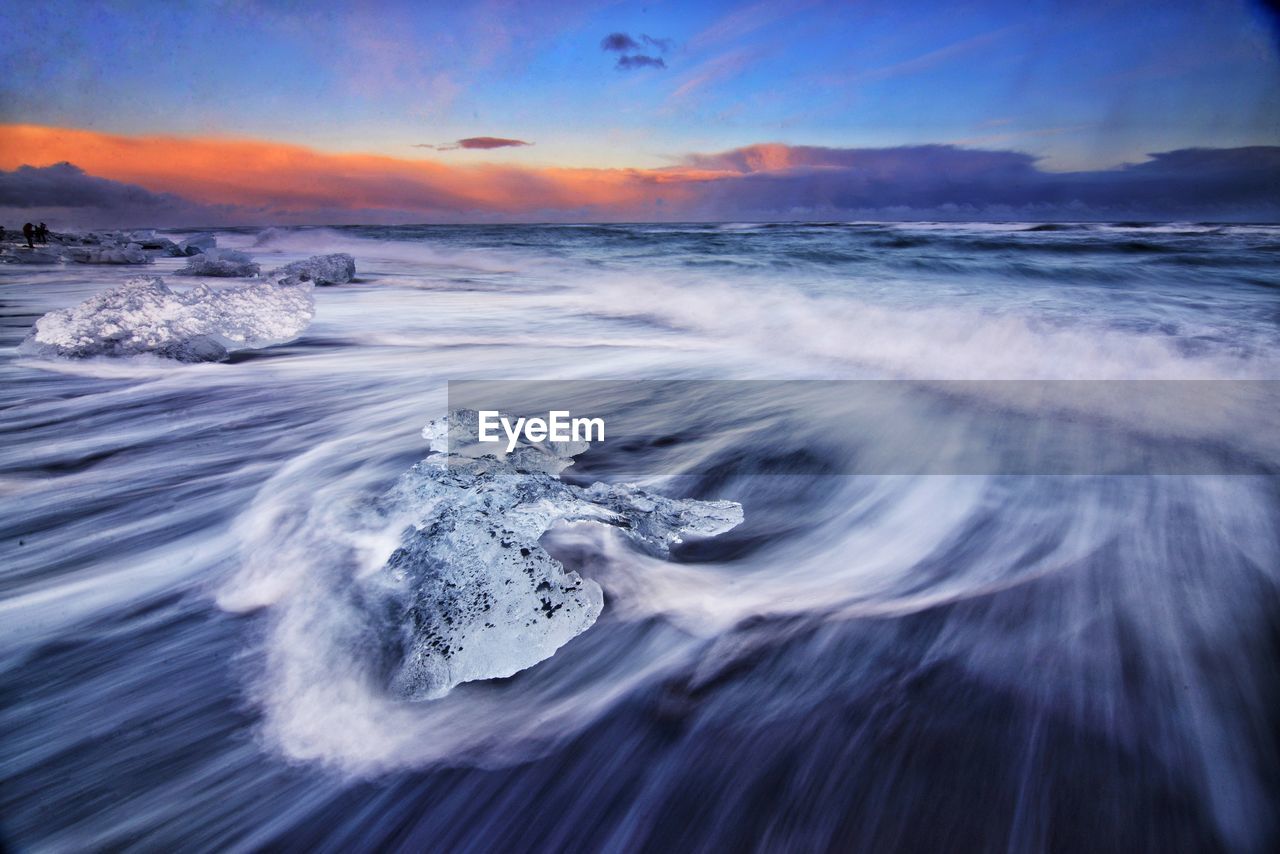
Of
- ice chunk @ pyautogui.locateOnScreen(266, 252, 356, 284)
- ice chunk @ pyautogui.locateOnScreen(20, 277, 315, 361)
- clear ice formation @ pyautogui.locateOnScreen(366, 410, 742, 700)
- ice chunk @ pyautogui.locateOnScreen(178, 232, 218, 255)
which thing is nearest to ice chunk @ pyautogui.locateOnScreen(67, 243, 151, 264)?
ice chunk @ pyautogui.locateOnScreen(178, 232, 218, 255)

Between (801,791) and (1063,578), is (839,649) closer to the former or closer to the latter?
(801,791)

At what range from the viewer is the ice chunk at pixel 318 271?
10.8 meters

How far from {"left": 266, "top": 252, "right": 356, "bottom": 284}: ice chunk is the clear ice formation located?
34.2 feet

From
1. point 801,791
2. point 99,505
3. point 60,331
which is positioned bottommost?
point 801,791

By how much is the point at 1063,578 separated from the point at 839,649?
1.02 meters

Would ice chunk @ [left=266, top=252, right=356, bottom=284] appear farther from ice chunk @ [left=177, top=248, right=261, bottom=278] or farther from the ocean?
the ocean

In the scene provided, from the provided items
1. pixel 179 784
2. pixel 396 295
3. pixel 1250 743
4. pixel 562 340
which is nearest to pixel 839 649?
pixel 1250 743

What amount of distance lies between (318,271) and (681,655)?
39.2ft

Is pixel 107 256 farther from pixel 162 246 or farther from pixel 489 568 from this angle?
pixel 489 568

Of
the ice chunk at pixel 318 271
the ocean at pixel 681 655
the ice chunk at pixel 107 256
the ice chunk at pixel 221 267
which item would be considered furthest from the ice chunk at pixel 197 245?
the ocean at pixel 681 655

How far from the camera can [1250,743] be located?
144 centimetres

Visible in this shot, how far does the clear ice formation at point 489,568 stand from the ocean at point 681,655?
0.07m

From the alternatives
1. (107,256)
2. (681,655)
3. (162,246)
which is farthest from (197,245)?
(681,655)

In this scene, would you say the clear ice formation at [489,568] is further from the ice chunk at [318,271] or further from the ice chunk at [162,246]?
the ice chunk at [162,246]
